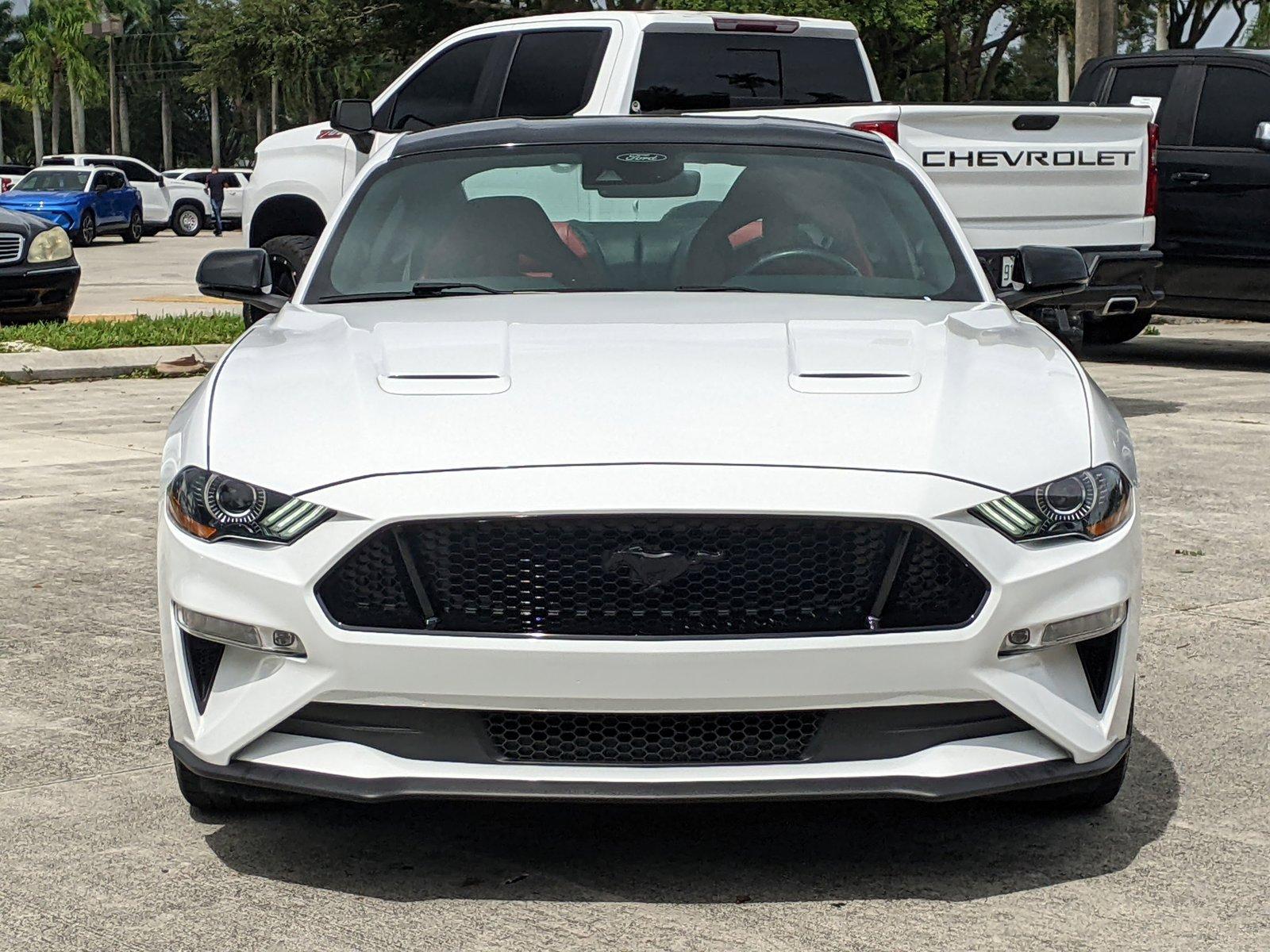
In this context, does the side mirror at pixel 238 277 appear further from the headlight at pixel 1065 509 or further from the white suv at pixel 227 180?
the white suv at pixel 227 180

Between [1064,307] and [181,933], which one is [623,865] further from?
[1064,307]

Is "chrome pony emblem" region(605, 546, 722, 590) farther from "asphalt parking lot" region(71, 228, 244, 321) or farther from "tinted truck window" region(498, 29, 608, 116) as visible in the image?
"asphalt parking lot" region(71, 228, 244, 321)

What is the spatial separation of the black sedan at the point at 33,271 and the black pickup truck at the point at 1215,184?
8.28m

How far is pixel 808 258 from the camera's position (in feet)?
16.3

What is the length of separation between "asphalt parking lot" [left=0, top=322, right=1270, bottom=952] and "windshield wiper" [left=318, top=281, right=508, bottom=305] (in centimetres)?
113

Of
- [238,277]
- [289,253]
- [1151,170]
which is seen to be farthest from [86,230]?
[238,277]

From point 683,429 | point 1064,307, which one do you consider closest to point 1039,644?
point 683,429

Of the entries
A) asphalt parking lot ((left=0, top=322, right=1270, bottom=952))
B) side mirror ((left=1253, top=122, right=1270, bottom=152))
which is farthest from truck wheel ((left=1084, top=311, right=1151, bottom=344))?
asphalt parking lot ((left=0, top=322, right=1270, bottom=952))

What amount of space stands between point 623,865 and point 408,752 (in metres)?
0.52

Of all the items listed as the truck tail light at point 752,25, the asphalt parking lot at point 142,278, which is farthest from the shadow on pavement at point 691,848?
the asphalt parking lot at point 142,278

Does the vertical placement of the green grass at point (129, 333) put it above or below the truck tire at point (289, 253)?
below

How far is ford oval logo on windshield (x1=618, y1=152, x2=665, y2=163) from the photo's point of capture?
5191 mm

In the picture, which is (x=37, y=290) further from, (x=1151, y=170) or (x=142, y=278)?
(x=142, y=278)

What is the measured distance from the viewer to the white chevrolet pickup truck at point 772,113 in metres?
10.5
